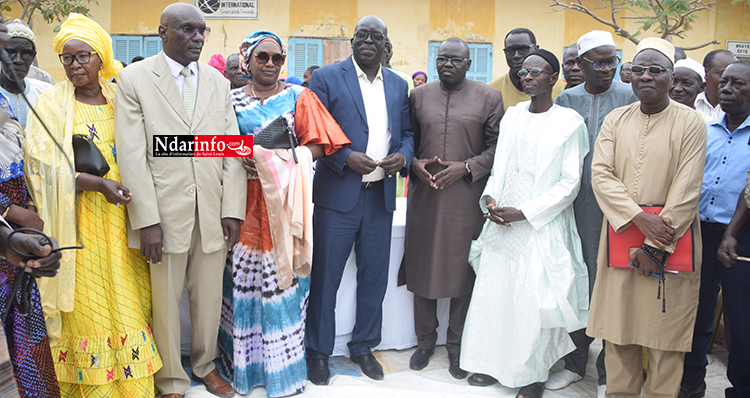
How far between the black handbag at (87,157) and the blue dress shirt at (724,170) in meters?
3.50

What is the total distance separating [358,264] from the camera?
368cm

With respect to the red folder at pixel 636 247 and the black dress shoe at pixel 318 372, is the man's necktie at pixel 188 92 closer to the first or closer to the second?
the black dress shoe at pixel 318 372

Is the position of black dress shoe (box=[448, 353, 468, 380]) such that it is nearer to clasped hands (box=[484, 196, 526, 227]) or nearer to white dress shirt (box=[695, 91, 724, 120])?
clasped hands (box=[484, 196, 526, 227])

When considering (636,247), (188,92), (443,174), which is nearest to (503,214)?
(443,174)

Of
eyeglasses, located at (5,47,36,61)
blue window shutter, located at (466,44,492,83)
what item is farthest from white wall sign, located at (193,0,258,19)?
eyeglasses, located at (5,47,36,61)

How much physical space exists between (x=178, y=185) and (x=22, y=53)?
48.3 inches

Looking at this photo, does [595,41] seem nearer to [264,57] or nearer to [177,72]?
[264,57]

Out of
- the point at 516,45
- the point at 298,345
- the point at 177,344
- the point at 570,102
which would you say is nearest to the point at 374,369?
the point at 298,345

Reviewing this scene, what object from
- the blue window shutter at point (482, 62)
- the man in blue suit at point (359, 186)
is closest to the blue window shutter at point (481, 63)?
the blue window shutter at point (482, 62)

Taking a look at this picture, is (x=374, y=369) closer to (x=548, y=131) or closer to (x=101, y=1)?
(x=548, y=131)

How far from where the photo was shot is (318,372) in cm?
351

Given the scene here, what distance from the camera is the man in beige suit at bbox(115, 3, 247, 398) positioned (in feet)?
9.37

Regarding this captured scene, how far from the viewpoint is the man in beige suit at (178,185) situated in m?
2.86

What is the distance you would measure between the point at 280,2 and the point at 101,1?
3.59 meters
